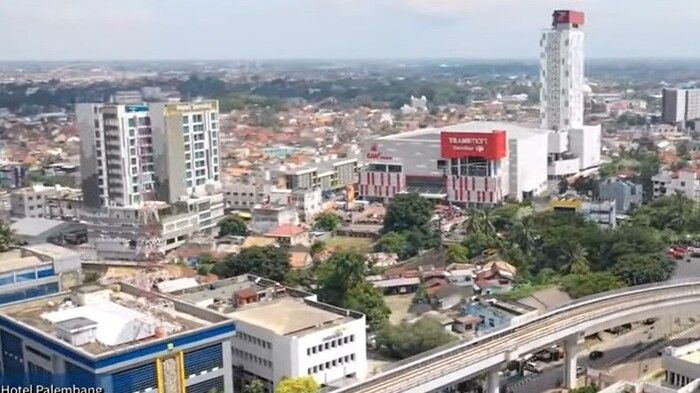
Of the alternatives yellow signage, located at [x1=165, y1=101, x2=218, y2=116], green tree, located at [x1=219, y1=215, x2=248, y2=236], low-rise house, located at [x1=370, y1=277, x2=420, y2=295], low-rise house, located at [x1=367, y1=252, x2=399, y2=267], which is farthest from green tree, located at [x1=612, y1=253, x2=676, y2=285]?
yellow signage, located at [x1=165, y1=101, x2=218, y2=116]

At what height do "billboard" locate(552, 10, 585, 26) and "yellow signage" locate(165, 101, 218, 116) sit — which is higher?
"billboard" locate(552, 10, 585, 26)

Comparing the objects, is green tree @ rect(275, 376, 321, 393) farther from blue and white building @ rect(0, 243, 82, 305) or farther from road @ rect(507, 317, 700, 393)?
blue and white building @ rect(0, 243, 82, 305)

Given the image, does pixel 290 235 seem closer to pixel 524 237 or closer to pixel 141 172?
pixel 141 172

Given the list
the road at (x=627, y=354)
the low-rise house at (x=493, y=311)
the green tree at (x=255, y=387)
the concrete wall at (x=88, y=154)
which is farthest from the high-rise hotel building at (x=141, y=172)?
the road at (x=627, y=354)

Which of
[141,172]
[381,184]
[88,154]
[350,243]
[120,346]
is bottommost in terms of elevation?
[350,243]

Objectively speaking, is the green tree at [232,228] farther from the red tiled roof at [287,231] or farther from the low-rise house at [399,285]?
the low-rise house at [399,285]

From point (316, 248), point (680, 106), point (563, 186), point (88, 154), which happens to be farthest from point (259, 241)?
point (680, 106)
